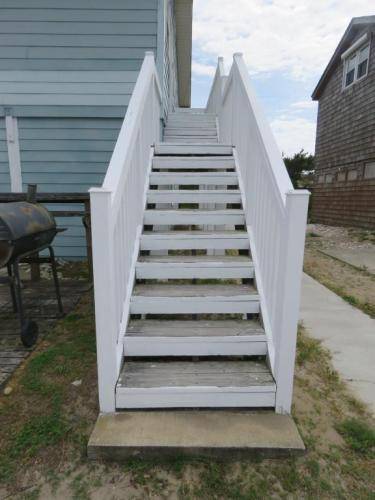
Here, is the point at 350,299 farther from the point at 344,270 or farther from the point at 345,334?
the point at 344,270

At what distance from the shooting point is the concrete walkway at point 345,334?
7.96 ft

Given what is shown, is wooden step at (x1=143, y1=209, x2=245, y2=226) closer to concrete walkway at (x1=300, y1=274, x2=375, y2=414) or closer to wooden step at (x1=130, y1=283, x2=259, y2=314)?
wooden step at (x1=130, y1=283, x2=259, y2=314)

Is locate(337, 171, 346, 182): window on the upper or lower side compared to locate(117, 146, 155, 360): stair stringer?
upper

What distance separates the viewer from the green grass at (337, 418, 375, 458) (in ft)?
5.87

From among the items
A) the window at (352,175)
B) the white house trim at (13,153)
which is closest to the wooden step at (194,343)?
the white house trim at (13,153)

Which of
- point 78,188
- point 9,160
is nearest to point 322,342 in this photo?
point 78,188

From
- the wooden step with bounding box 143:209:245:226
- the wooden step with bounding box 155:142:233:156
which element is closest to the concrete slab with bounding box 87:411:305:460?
the wooden step with bounding box 143:209:245:226

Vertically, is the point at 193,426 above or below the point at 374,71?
below

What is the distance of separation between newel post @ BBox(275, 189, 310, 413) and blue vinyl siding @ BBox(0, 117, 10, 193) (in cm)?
528

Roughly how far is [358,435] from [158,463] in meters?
1.16

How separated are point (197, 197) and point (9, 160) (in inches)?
149

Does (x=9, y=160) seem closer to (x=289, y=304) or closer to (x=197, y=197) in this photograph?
(x=197, y=197)

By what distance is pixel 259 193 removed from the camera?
2.62 m

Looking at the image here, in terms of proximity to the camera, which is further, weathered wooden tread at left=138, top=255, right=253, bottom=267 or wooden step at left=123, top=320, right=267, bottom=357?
weathered wooden tread at left=138, top=255, right=253, bottom=267
